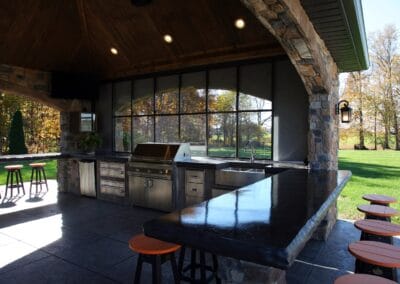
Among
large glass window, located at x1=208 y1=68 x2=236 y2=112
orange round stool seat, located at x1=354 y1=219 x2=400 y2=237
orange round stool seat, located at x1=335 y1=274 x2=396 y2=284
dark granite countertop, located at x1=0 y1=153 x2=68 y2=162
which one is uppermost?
large glass window, located at x1=208 y1=68 x2=236 y2=112

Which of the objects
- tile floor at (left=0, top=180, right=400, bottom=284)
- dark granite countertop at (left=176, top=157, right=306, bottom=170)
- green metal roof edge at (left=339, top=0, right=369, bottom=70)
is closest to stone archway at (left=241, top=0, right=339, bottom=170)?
green metal roof edge at (left=339, top=0, right=369, bottom=70)

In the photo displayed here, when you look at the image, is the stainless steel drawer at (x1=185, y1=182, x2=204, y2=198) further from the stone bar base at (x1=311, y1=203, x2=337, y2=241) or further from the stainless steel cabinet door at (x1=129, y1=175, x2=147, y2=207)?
the stone bar base at (x1=311, y1=203, x2=337, y2=241)

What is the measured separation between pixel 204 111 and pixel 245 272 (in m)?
4.79

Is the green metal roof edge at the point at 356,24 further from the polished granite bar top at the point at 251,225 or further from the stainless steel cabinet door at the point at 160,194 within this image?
the stainless steel cabinet door at the point at 160,194

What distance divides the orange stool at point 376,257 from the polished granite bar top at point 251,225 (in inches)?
16.9

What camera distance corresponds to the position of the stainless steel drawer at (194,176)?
5.18 metres

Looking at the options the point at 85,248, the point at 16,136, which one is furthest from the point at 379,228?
the point at 16,136

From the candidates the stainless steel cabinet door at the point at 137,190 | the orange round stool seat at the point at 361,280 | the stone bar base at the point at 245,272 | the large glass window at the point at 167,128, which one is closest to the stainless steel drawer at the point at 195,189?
the stainless steel cabinet door at the point at 137,190

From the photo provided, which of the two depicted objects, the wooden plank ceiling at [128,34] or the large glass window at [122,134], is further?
the large glass window at [122,134]

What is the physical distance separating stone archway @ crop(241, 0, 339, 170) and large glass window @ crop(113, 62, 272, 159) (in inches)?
44.2

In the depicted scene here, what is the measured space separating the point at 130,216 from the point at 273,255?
4.60 metres

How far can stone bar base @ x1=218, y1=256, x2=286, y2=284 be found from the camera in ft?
4.27

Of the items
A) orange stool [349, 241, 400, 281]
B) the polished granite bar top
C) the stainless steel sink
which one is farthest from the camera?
the stainless steel sink

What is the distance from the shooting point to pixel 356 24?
10.8ft
